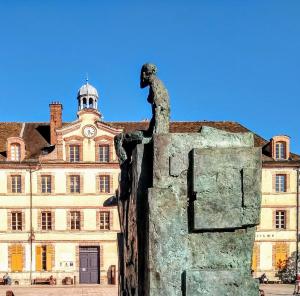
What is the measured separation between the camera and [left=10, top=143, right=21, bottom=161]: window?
36.9m

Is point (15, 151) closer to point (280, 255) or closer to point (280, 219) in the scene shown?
point (280, 219)

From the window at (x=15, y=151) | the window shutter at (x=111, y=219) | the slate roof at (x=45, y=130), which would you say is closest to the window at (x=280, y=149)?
the slate roof at (x=45, y=130)

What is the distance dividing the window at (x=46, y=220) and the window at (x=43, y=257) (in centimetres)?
126

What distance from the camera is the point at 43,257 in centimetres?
3650

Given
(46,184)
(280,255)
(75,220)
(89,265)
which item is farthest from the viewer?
(280,255)

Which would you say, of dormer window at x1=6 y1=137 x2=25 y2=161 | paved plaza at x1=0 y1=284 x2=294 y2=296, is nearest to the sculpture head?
paved plaza at x1=0 y1=284 x2=294 y2=296

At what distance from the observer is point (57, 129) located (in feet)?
119

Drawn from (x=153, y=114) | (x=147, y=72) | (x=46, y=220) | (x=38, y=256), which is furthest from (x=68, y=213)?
(x=153, y=114)

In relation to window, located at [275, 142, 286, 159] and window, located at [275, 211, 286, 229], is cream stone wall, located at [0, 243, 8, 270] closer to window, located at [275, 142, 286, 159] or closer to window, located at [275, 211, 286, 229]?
window, located at [275, 211, 286, 229]

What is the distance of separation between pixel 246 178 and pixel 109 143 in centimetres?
3269

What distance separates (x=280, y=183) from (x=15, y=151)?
59.6ft

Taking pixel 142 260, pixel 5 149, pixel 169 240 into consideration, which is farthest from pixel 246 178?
pixel 5 149

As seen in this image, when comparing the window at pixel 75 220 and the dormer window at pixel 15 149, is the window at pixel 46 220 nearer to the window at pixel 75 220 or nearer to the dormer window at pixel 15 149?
the window at pixel 75 220

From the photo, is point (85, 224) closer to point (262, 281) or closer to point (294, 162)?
point (262, 281)
